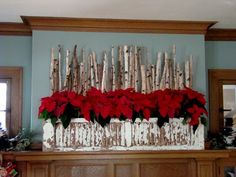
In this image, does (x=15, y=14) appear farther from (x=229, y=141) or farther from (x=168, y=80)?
(x=229, y=141)

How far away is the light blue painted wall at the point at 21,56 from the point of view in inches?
147

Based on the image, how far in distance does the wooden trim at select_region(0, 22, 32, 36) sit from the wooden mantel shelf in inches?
50.3

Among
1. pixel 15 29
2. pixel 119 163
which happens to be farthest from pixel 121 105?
pixel 15 29

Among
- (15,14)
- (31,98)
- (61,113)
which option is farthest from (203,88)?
(15,14)

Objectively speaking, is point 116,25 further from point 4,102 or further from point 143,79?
point 4,102

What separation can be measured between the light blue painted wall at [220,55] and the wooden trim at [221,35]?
0.13ft

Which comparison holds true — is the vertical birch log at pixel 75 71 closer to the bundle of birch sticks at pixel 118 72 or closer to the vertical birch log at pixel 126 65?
the bundle of birch sticks at pixel 118 72

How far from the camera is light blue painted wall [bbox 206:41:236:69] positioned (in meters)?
4.00

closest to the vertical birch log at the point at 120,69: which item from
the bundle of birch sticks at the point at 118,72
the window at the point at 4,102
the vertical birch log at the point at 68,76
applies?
the bundle of birch sticks at the point at 118,72

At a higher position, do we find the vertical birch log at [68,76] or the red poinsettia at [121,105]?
the vertical birch log at [68,76]

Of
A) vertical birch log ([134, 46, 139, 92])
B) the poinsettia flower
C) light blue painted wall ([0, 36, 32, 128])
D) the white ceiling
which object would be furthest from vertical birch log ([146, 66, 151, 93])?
light blue painted wall ([0, 36, 32, 128])

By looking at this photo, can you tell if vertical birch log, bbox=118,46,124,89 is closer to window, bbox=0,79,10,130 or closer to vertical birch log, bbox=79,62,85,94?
vertical birch log, bbox=79,62,85,94

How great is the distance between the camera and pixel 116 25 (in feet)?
11.9

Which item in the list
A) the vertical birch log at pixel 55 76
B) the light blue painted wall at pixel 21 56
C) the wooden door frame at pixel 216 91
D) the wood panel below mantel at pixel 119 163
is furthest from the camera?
the wooden door frame at pixel 216 91
